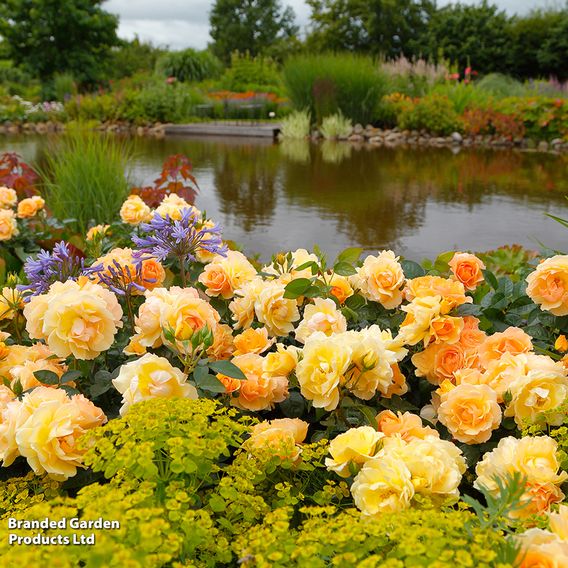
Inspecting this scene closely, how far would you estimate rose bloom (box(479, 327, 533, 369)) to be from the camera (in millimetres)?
1632

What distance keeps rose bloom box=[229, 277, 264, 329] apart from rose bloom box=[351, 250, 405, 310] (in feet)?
1.02

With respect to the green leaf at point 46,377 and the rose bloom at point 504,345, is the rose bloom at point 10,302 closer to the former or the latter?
the green leaf at point 46,377

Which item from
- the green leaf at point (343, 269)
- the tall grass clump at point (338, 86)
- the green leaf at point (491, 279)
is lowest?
the green leaf at point (491, 279)

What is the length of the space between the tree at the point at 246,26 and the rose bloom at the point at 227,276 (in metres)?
47.4

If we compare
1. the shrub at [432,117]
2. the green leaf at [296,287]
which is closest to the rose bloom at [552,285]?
the green leaf at [296,287]

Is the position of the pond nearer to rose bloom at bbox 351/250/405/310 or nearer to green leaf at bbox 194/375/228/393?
rose bloom at bbox 351/250/405/310

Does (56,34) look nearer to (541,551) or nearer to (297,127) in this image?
(297,127)

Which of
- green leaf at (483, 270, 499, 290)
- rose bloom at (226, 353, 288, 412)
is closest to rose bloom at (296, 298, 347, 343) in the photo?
rose bloom at (226, 353, 288, 412)

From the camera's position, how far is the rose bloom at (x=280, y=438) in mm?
1307

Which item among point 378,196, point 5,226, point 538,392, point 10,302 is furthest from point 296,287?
point 378,196

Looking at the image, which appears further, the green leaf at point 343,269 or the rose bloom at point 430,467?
the green leaf at point 343,269

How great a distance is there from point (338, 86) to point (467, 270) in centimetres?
1244

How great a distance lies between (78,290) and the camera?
1.55 meters

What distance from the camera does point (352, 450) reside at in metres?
1.28
